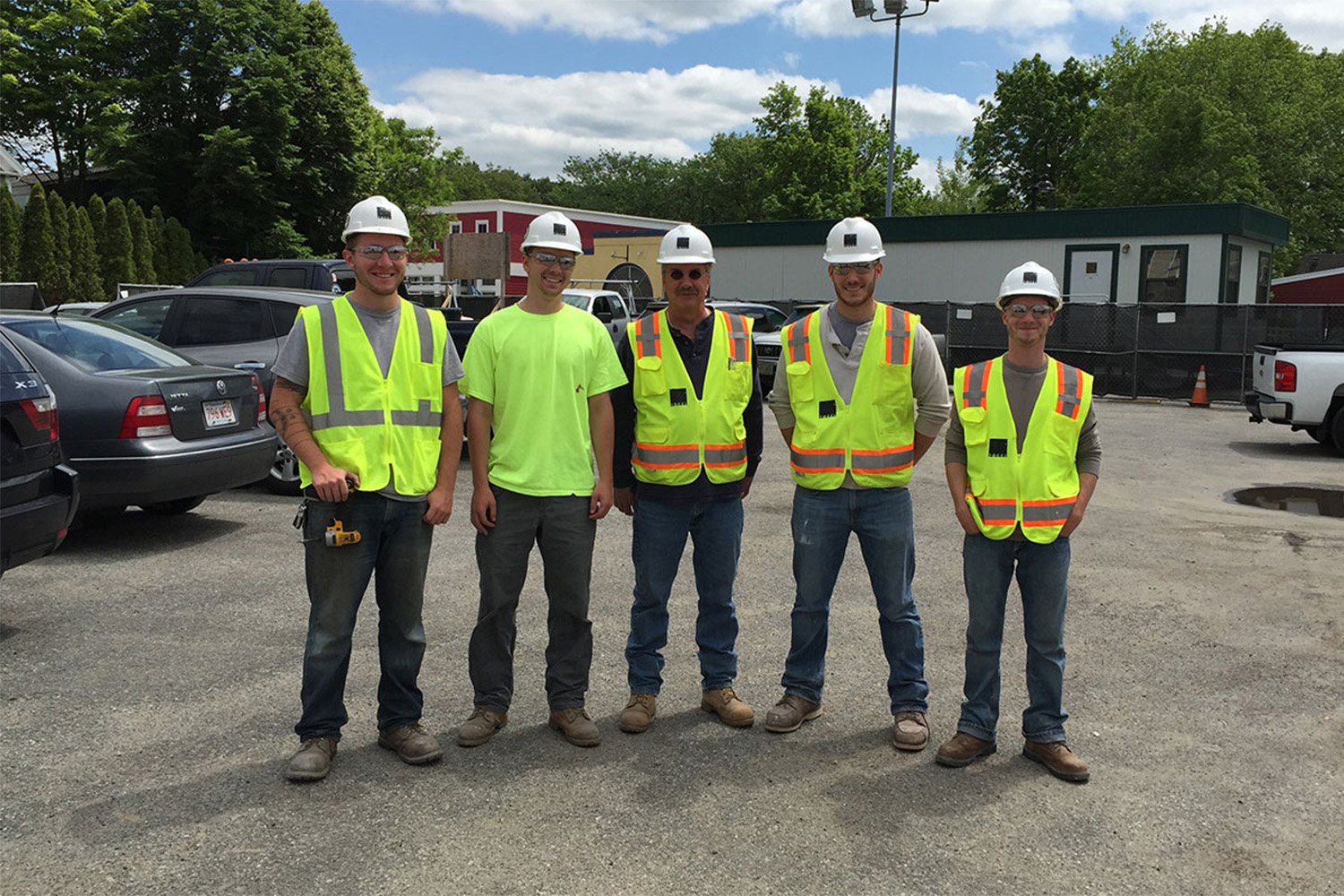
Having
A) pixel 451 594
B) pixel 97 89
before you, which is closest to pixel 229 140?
pixel 97 89

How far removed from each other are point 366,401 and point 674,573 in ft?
4.72

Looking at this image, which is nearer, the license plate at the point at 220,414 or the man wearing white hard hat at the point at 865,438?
the man wearing white hard hat at the point at 865,438

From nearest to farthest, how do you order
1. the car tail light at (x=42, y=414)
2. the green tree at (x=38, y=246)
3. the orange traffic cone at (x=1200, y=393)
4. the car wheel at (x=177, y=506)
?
the car tail light at (x=42, y=414) → the car wheel at (x=177, y=506) → the orange traffic cone at (x=1200, y=393) → the green tree at (x=38, y=246)

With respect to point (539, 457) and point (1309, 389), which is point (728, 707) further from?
point (1309, 389)

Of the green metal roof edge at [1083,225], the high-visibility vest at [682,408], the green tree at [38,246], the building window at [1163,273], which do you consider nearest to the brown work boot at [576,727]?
the high-visibility vest at [682,408]

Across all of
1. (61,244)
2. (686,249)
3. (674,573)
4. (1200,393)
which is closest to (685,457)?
(674,573)

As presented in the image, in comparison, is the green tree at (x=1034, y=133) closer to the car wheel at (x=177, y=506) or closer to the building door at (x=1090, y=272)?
the building door at (x=1090, y=272)

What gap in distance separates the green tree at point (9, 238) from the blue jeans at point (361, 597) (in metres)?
28.2

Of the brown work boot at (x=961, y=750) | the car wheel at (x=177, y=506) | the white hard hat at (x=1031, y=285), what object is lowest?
the brown work boot at (x=961, y=750)

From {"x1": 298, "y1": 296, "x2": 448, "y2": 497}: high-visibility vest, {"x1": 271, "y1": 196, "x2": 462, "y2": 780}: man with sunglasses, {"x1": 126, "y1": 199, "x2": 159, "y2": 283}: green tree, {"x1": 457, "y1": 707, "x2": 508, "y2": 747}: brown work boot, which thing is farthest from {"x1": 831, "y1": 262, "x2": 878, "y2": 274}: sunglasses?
{"x1": 126, "y1": 199, "x2": 159, "y2": 283}: green tree

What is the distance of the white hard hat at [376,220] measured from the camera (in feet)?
13.0

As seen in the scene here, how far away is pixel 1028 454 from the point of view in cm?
409

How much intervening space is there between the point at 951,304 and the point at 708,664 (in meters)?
18.9

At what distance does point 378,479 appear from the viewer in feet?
12.8
